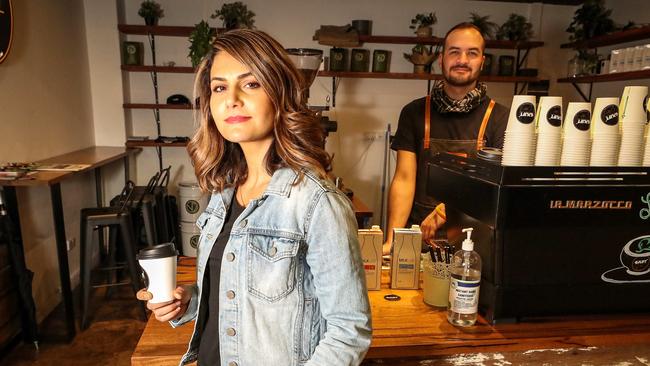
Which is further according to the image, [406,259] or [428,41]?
[428,41]

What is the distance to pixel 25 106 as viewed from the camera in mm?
2986

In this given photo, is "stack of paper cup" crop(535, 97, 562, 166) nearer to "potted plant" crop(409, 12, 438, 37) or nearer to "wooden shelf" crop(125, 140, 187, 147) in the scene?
"potted plant" crop(409, 12, 438, 37)

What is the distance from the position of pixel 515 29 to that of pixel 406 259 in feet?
12.5

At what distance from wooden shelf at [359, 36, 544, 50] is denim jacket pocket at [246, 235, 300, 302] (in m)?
3.70

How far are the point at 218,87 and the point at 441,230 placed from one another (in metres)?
0.99

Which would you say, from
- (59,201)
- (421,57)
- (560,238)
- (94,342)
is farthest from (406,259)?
(421,57)

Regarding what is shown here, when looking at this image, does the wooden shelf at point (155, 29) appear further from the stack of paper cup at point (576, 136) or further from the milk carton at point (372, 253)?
the stack of paper cup at point (576, 136)

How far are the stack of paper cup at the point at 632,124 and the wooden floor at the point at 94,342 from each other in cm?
272

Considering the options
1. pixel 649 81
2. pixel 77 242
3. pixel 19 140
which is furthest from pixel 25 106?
pixel 649 81

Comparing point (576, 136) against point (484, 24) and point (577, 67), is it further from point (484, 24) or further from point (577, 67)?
point (484, 24)

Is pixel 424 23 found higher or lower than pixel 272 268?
higher

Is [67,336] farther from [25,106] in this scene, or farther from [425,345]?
[425,345]

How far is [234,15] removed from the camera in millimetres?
4066

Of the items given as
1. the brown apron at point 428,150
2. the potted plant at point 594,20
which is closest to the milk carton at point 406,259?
the brown apron at point 428,150
